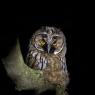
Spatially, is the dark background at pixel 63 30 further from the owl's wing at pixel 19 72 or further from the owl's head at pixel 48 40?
the owl's wing at pixel 19 72

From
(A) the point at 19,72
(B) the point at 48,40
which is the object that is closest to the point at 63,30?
(B) the point at 48,40

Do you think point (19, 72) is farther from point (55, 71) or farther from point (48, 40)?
point (48, 40)

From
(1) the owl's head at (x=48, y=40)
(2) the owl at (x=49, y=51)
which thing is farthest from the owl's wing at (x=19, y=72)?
(1) the owl's head at (x=48, y=40)

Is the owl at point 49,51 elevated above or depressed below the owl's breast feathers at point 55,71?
above

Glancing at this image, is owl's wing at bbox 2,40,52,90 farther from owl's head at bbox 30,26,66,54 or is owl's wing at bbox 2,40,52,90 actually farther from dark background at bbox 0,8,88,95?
owl's head at bbox 30,26,66,54

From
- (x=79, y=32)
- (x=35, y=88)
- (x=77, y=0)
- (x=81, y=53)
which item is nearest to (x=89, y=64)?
(x=81, y=53)

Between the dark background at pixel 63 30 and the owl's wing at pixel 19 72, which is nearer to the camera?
the owl's wing at pixel 19 72
